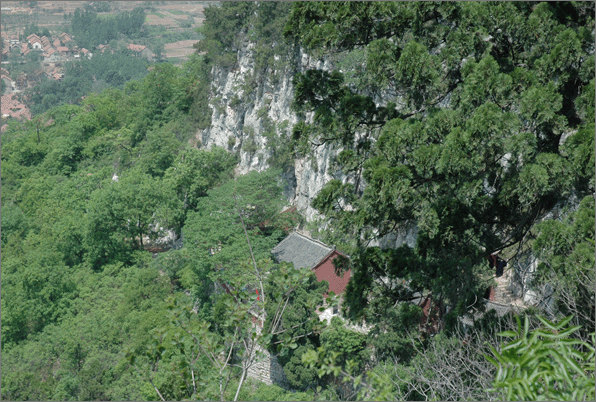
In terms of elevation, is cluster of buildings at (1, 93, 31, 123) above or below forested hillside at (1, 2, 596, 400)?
below

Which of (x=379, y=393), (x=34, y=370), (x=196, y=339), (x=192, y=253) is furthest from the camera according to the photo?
(x=192, y=253)

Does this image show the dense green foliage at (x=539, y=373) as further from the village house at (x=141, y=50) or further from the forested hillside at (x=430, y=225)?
the village house at (x=141, y=50)

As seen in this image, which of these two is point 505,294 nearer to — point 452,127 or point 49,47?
point 452,127

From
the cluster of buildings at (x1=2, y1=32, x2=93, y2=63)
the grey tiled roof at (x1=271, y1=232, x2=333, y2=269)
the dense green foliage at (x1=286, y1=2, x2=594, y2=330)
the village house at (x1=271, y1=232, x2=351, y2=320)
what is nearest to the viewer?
the dense green foliage at (x1=286, y1=2, x2=594, y2=330)

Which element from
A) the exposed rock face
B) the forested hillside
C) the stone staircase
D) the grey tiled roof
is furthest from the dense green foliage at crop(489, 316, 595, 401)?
the exposed rock face

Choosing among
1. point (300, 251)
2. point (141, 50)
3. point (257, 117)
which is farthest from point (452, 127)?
point (141, 50)

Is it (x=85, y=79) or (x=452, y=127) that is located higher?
(x=452, y=127)

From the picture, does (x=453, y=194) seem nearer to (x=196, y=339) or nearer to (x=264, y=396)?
(x=196, y=339)

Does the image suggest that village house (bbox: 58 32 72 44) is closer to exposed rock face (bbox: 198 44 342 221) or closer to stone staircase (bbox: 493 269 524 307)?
exposed rock face (bbox: 198 44 342 221)

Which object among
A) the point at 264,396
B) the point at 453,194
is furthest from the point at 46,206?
the point at 453,194
